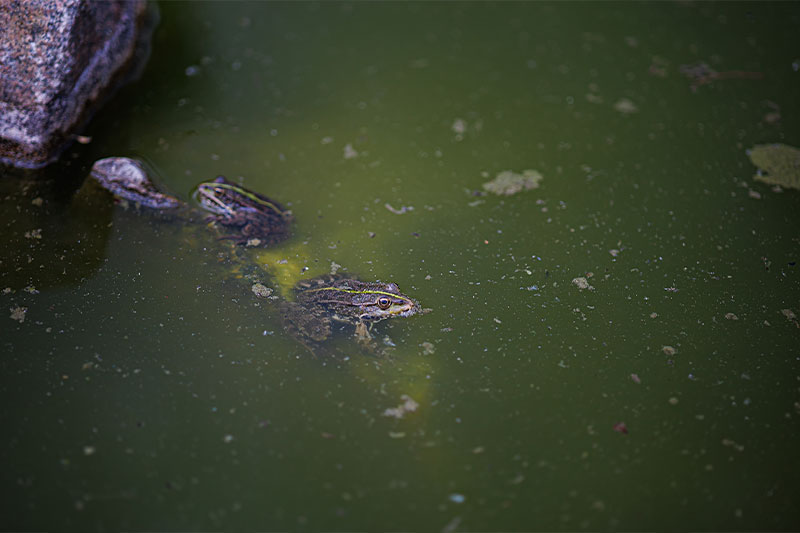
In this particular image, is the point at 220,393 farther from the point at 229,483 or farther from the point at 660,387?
the point at 660,387

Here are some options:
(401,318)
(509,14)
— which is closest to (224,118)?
(401,318)

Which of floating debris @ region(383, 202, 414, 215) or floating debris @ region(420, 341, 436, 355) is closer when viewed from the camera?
floating debris @ region(420, 341, 436, 355)

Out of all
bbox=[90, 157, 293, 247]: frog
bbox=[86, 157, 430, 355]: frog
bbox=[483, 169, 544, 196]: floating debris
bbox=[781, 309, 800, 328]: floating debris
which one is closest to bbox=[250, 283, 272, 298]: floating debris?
bbox=[86, 157, 430, 355]: frog

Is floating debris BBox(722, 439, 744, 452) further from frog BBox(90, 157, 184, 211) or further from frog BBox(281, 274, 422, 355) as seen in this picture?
frog BBox(90, 157, 184, 211)

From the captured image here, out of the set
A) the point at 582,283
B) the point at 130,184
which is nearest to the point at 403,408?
the point at 582,283

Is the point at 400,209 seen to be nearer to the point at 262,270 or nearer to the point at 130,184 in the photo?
the point at 262,270

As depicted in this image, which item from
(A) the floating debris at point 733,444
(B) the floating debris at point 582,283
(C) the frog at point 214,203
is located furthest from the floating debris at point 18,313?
(A) the floating debris at point 733,444

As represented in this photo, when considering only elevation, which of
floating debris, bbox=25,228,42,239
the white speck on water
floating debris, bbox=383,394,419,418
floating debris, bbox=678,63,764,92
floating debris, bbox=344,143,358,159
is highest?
floating debris, bbox=678,63,764,92
